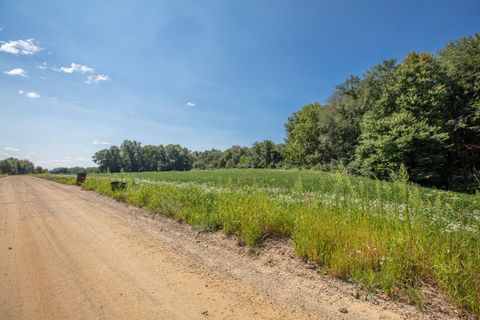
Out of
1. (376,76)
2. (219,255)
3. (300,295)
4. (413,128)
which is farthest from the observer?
(376,76)

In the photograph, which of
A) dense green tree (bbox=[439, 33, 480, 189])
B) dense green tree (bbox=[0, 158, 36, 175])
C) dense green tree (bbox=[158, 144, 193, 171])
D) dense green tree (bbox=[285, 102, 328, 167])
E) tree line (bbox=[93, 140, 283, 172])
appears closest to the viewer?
dense green tree (bbox=[439, 33, 480, 189])

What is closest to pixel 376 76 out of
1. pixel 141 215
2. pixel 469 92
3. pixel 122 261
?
pixel 469 92

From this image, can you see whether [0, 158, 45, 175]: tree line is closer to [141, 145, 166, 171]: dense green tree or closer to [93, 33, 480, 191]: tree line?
[141, 145, 166, 171]: dense green tree

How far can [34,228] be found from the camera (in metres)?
7.11

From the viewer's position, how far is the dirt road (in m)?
3.08

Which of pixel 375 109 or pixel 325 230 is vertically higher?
pixel 375 109

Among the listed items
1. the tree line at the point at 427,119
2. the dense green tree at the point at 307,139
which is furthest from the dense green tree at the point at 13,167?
the tree line at the point at 427,119

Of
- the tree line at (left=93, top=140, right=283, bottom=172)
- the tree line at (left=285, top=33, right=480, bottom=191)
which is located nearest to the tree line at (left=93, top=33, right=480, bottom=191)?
the tree line at (left=285, top=33, right=480, bottom=191)

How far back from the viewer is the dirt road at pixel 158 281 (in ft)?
10.1

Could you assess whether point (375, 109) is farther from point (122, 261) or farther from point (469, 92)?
point (122, 261)

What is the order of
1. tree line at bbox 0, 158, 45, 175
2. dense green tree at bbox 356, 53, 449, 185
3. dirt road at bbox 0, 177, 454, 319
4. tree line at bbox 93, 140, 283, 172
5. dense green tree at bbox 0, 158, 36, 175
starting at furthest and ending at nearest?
tree line at bbox 0, 158, 45, 175 → dense green tree at bbox 0, 158, 36, 175 → tree line at bbox 93, 140, 283, 172 → dense green tree at bbox 356, 53, 449, 185 → dirt road at bbox 0, 177, 454, 319

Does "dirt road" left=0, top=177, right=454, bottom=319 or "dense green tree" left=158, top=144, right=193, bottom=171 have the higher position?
"dense green tree" left=158, top=144, right=193, bottom=171

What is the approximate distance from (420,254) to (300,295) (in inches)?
76.1

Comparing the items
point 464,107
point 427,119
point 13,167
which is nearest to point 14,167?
point 13,167
